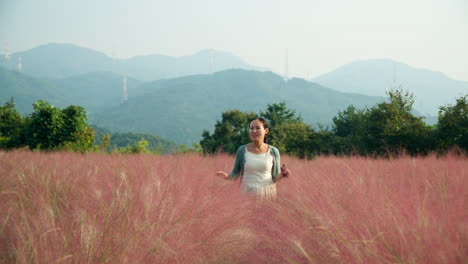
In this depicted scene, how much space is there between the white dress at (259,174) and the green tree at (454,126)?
16.4m

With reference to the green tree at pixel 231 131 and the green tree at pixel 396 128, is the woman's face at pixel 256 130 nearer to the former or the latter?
the green tree at pixel 396 128

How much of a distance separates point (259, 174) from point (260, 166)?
0.40 ft

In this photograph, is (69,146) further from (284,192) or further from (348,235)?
(348,235)

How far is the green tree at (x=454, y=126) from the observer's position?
16656 mm

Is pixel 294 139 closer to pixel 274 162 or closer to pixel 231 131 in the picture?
pixel 231 131

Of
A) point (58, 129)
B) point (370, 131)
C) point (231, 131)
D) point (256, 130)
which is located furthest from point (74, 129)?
point (231, 131)

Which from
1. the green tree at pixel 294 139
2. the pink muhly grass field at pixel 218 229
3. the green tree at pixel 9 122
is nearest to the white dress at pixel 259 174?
the pink muhly grass field at pixel 218 229

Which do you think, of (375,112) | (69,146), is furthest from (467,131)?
(69,146)

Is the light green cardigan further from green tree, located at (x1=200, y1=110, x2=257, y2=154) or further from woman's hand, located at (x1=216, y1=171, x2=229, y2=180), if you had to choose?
green tree, located at (x1=200, y1=110, x2=257, y2=154)

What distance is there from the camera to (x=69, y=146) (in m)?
15.8

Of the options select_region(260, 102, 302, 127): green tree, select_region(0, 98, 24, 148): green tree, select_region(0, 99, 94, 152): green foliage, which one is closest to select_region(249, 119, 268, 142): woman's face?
select_region(0, 99, 94, 152): green foliage

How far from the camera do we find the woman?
4223 millimetres

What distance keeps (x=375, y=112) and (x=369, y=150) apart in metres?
2.43

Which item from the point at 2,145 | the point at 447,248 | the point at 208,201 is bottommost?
the point at 2,145
